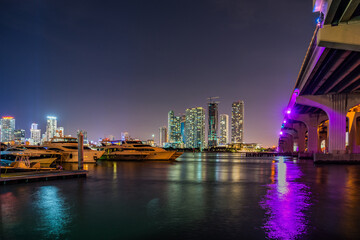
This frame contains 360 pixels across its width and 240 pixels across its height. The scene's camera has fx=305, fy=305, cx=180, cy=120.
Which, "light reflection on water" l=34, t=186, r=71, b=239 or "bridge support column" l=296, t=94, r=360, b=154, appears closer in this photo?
"light reflection on water" l=34, t=186, r=71, b=239

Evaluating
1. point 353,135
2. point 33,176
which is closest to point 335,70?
point 353,135

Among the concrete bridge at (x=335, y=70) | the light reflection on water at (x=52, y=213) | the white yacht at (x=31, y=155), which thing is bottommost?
the light reflection on water at (x=52, y=213)

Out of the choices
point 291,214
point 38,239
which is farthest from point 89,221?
point 291,214

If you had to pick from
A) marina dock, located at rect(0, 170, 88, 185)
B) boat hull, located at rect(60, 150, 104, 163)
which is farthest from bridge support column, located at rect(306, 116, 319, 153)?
marina dock, located at rect(0, 170, 88, 185)

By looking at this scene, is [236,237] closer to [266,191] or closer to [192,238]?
[192,238]

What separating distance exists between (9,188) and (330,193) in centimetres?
2373

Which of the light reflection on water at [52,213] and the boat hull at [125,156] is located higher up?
the light reflection on water at [52,213]

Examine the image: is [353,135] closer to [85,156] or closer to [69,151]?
[85,156]

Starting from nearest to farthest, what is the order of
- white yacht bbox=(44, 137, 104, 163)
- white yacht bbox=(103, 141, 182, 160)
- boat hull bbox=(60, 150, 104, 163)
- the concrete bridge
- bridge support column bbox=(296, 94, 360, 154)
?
the concrete bridge → bridge support column bbox=(296, 94, 360, 154) → white yacht bbox=(44, 137, 104, 163) → boat hull bbox=(60, 150, 104, 163) → white yacht bbox=(103, 141, 182, 160)

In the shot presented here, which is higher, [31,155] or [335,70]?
[335,70]

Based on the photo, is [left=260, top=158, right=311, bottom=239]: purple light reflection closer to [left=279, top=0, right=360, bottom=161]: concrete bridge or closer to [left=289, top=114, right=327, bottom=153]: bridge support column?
[left=279, top=0, right=360, bottom=161]: concrete bridge

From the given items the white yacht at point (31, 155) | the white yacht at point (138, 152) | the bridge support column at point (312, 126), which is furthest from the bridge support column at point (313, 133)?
the white yacht at point (31, 155)

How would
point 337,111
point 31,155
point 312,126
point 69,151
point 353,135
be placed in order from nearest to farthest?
point 31,155 → point 337,111 → point 69,151 → point 353,135 → point 312,126

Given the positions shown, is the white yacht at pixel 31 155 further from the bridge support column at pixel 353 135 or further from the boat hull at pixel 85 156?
the bridge support column at pixel 353 135
